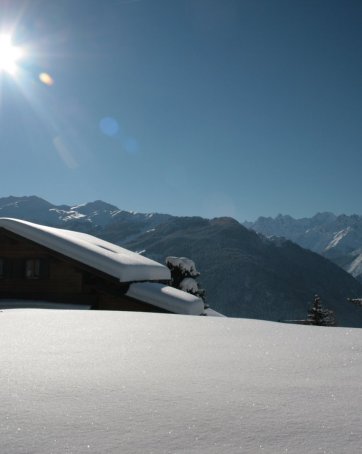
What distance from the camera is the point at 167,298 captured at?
15766 millimetres

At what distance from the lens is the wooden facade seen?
16.6 meters

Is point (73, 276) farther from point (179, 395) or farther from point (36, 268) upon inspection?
point (179, 395)

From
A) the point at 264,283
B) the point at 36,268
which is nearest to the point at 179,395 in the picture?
the point at 36,268

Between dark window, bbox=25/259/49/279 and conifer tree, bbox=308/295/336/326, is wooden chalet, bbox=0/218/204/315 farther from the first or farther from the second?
conifer tree, bbox=308/295/336/326

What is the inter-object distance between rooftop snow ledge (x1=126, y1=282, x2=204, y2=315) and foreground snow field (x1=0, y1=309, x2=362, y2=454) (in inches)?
430

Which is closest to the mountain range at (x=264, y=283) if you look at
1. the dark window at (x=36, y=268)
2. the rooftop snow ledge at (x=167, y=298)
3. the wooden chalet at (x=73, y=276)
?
the rooftop snow ledge at (x=167, y=298)

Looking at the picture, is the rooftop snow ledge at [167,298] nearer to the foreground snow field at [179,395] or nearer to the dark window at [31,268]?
the dark window at [31,268]

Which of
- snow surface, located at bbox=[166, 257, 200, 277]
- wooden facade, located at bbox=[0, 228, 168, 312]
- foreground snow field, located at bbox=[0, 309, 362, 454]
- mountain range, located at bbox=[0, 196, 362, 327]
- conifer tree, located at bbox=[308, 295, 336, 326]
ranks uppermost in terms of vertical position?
mountain range, located at bbox=[0, 196, 362, 327]

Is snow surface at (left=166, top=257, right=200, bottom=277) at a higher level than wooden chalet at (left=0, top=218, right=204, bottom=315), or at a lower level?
higher

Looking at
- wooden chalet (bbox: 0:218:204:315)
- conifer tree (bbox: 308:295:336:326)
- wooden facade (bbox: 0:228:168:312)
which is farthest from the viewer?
conifer tree (bbox: 308:295:336:326)

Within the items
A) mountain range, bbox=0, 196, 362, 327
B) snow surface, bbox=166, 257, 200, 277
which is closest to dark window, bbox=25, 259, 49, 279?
snow surface, bbox=166, 257, 200, 277

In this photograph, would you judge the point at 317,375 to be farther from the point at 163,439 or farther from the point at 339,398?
the point at 163,439

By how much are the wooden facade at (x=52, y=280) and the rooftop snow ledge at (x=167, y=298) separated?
0.79 ft

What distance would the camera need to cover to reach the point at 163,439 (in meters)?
1.81
